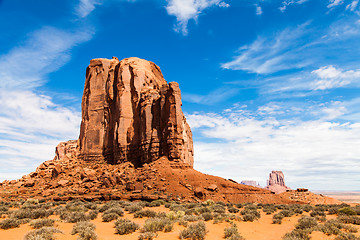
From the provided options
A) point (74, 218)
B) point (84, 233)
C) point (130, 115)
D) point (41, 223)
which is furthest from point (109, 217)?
point (130, 115)

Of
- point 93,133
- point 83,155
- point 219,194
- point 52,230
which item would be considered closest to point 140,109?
point 93,133

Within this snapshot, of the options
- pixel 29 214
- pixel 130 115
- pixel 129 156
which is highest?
pixel 130 115

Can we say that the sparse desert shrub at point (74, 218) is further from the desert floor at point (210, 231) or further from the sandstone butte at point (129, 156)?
the sandstone butte at point (129, 156)

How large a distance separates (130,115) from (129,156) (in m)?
9.54

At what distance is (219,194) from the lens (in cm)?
3488

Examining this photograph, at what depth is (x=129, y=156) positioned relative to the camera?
4753 cm

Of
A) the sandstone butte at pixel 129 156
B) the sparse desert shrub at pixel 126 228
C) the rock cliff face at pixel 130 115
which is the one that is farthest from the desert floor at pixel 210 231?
the rock cliff face at pixel 130 115

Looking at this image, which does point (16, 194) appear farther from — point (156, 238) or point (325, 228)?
point (325, 228)

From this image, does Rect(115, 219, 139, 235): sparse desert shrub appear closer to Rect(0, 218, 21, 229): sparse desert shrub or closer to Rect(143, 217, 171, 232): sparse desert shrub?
Rect(143, 217, 171, 232): sparse desert shrub

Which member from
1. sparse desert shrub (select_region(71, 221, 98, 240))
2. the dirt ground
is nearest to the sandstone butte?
the dirt ground

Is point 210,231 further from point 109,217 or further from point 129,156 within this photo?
point 129,156

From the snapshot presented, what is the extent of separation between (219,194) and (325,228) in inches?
967

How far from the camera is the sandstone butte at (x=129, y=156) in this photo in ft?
→ 111

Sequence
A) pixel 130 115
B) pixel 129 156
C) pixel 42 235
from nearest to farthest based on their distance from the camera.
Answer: pixel 42 235, pixel 129 156, pixel 130 115
